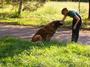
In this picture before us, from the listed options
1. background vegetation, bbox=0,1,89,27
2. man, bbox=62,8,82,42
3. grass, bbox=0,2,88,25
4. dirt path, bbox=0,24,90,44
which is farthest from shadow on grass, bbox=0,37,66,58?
grass, bbox=0,2,88,25

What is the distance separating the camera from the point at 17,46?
31.6 ft

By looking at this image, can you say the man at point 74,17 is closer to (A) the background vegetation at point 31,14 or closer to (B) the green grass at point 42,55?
(B) the green grass at point 42,55

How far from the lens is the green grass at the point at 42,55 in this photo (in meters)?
8.04

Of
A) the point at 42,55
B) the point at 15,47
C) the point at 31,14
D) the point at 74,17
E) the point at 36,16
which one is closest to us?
the point at 42,55

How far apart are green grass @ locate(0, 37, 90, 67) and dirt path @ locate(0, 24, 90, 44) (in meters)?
6.59

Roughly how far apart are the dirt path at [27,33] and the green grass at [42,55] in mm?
6588

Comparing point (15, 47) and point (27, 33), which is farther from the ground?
point (15, 47)

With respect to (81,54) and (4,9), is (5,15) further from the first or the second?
(81,54)

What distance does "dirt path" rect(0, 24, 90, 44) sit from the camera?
17.1 m

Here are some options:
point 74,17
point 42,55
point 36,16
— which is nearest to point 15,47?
point 42,55

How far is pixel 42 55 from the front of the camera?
8750 millimetres

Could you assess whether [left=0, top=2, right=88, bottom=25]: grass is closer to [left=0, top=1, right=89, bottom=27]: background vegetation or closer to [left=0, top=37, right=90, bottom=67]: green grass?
[left=0, top=1, right=89, bottom=27]: background vegetation

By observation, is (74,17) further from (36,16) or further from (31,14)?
(31,14)

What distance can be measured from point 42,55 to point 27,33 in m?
10.0
